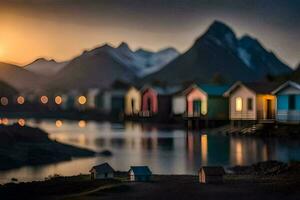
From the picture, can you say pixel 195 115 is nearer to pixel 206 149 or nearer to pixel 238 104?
pixel 238 104

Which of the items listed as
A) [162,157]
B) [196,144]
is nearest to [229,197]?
[162,157]

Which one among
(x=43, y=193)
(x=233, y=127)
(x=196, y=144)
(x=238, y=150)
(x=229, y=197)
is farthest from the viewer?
(x=233, y=127)

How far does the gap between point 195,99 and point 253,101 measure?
9857mm

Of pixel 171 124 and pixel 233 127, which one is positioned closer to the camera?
pixel 233 127

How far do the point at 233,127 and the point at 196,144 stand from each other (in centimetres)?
1156

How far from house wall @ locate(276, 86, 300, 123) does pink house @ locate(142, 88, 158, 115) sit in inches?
1103

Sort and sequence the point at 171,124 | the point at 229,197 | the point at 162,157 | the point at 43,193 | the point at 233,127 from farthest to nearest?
the point at 171,124 < the point at 233,127 < the point at 162,157 < the point at 43,193 < the point at 229,197

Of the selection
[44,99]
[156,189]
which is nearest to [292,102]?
[156,189]

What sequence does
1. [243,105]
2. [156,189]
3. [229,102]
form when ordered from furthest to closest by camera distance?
1. [229,102]
2. [243,105]
3. [156,189]

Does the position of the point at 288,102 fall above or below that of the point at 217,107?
below

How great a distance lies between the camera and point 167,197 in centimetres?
1611

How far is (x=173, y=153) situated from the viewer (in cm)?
3819

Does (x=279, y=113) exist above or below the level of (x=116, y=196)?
above

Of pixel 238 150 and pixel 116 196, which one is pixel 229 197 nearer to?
pixel 116 196
